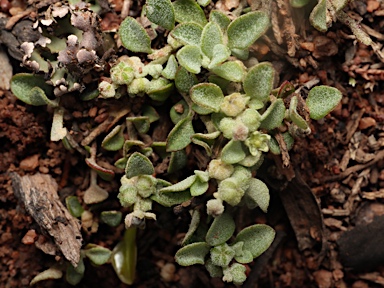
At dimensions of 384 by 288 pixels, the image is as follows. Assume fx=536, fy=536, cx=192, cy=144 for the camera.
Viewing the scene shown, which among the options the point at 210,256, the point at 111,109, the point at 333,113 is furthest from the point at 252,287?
the point at 111,109

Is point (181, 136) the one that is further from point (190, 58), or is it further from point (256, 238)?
point (256, 238)

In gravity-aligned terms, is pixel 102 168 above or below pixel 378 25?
below

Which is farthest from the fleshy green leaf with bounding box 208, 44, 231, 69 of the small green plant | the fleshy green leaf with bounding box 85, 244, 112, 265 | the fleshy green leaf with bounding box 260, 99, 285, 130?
the fleshy green leaf with bounding box 85, 244, 112, 265

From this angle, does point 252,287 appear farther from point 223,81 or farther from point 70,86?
point 70,86

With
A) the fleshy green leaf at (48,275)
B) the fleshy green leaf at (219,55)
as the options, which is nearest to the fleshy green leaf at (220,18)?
the fleshy green leaf at (219,55)

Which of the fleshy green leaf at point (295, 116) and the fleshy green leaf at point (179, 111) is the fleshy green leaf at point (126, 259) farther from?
the fleshy green leaf at point (295, 116)

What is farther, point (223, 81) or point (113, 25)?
point (113, 25)

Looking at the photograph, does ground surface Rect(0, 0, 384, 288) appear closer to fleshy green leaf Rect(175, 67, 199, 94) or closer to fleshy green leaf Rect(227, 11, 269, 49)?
fleshy green leaf Rect(227, 11, 269, 49)
